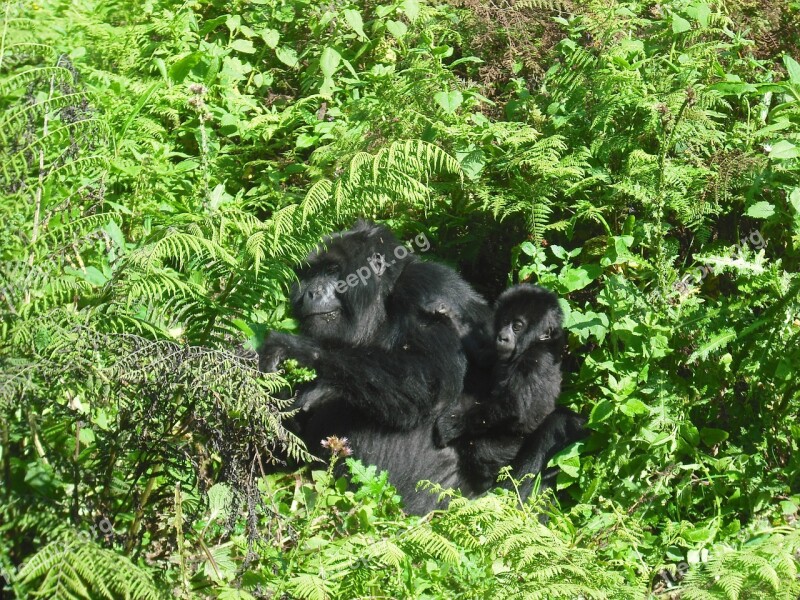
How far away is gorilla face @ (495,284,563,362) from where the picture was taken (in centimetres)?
505

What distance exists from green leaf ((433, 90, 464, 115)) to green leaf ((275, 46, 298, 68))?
1647 mm

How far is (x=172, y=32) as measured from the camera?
6.81 metres

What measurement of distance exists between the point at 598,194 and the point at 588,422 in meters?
1.58

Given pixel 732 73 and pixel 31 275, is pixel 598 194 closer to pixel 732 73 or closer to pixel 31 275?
pixel 732 73

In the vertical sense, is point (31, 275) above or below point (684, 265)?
above

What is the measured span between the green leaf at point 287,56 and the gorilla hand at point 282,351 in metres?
2.67

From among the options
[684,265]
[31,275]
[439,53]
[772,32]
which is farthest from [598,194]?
[31,275]

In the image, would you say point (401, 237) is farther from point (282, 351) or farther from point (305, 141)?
point (282, 351)

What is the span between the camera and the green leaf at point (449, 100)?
5633 millimetres

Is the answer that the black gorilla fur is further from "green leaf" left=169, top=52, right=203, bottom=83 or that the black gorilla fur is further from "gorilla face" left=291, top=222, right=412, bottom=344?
"green leaf" left=169, top=52, right=203, bottom=83

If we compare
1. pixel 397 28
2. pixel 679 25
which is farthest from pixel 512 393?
pixel 397 28

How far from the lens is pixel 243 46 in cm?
685

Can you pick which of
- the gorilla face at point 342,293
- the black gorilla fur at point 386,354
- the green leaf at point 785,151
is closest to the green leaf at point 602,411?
the black gorilla fur at point 386,354

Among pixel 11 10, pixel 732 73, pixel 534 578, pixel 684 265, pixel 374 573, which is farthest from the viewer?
pixel 732 73
